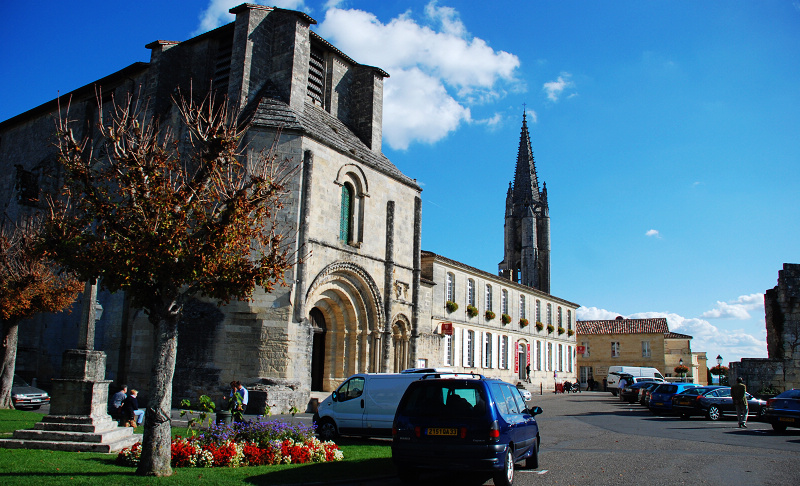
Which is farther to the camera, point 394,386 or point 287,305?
point 287,305

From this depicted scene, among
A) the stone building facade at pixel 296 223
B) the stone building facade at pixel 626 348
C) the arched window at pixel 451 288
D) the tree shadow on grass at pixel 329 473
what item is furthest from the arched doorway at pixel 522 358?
the tree shadow on grass at pixel 329 473

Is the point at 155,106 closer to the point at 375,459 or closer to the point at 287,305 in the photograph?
the point at 287,305

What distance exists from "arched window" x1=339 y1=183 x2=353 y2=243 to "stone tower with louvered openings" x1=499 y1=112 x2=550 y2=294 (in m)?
50.3

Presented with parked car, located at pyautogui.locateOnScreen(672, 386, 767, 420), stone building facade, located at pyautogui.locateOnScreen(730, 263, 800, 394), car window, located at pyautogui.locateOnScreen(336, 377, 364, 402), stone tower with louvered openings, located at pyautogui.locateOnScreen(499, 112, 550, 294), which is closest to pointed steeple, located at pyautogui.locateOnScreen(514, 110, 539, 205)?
stone tower with louvered openings, located at pyautogui.locateOnScreen(499, 112, 550, 294)

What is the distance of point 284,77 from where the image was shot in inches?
853

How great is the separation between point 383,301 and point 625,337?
44.1 meters

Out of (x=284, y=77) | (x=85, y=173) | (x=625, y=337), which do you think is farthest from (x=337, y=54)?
(x=625, y=337)

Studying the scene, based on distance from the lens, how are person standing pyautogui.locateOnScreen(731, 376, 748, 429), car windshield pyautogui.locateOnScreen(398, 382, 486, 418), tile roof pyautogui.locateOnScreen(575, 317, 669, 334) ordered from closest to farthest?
car windshield pyautogui.locateOnScreen(398, 382, 486, 418)
person standing pyautogui.locateOnScreen(731, 376, 748, 429)
tile roof pyautogui.locateOnScreen(575, 317, 669, 334)

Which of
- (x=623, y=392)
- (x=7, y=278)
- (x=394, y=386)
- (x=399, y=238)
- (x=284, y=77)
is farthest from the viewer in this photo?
(x=623, y=392)

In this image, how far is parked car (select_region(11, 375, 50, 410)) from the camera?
18.8m

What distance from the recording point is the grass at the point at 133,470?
748 centimetres

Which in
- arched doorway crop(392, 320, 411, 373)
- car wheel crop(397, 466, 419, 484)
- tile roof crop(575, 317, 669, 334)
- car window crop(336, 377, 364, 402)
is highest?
tile roof crop(575, 317, 669, 334)

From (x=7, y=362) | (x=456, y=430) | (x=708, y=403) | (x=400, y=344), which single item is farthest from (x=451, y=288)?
(x=456, y=430)

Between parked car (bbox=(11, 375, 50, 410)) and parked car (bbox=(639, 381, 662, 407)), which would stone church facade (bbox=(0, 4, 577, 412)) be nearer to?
parked car (bbox=(11, 375, 50, 410))
